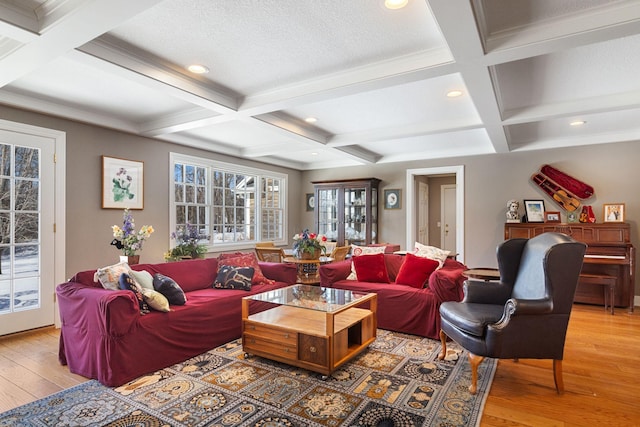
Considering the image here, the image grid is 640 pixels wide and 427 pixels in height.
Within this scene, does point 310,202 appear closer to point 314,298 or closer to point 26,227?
point 314,298

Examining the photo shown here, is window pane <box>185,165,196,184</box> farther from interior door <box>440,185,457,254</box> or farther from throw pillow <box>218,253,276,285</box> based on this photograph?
interior door <box>440,185,457,254</box>

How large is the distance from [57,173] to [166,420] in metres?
3.11

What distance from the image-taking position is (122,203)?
4.39 metres

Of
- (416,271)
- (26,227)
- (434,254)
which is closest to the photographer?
(26,227)

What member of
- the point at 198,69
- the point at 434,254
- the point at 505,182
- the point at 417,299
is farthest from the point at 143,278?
the point at 505,182

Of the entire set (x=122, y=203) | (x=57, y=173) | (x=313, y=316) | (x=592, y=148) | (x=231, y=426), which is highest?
(x=592, y=148)

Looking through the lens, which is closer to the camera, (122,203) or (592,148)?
(122,203)

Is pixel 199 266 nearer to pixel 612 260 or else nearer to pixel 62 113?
pixel 62 113

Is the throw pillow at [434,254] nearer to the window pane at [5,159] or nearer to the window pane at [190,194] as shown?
the window pane at [190,194]

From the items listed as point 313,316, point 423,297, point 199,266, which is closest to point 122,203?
point 199,266

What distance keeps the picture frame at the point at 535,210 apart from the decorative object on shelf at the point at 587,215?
477 mm

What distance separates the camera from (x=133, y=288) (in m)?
2.68

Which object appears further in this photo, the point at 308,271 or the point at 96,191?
the point at 308,271

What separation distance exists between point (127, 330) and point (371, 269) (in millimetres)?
2516
